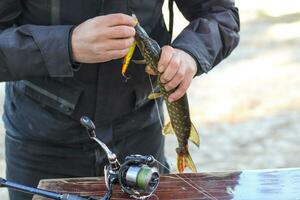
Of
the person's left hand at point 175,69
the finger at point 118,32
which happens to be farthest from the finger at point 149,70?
the finger at point 118,32

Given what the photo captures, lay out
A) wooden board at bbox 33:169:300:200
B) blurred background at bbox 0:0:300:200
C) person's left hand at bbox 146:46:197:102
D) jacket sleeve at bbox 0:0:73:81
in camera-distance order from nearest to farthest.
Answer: wooden board at bbox 33:169:300:200 → jacket sleeve at bbox 0:0:73:81 → person's left hand at bbox 146:46:197:102 → blurred background at bbox 0:0:300:200

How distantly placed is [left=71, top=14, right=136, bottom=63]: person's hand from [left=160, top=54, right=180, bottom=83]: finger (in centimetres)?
21

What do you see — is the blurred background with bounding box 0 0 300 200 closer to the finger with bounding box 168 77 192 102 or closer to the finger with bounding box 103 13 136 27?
the finger with bounding box 168 77 192 102

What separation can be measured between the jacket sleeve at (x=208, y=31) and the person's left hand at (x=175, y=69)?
2.7 inches

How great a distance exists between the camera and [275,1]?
Answer: 1173 centimetres

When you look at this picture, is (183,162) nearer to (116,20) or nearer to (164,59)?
(164,59)

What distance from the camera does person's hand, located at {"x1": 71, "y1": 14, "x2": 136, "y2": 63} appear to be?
2348 millimetres

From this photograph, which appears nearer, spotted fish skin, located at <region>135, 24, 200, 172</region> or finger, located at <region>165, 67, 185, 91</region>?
finger, located at <region>165, 67, 185, 91</region>

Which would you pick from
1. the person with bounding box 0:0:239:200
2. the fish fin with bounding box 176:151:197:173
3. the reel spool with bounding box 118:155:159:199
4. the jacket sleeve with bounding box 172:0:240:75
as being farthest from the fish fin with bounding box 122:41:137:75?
the fish fin with bounding box 176:151:197:173

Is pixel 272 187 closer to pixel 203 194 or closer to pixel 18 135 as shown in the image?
pixel 203 194

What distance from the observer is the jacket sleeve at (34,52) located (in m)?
2.45

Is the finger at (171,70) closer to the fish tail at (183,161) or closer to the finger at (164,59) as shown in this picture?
the finger at (164,59)

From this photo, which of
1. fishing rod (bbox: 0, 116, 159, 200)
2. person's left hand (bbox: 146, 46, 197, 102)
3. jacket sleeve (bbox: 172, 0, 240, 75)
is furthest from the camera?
jacket sleeve (bbox: 172, 0, 240, 75)

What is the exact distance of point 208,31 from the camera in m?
2.84
